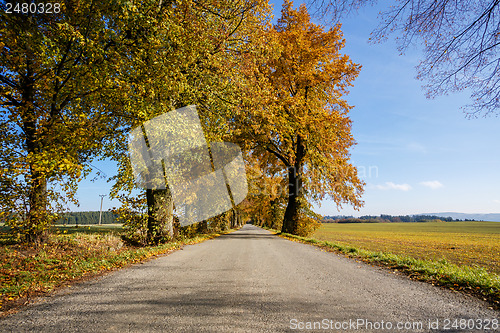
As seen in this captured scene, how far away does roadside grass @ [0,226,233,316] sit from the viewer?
4.11 m

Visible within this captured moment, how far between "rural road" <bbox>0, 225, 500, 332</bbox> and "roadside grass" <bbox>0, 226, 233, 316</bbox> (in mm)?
535

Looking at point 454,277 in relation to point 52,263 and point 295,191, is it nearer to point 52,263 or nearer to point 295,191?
point 52,263

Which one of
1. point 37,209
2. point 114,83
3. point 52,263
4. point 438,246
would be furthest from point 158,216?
point 438,246

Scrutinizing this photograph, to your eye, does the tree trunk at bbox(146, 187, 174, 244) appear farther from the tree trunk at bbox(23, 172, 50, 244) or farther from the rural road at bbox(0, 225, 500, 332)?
the rural road at bbox(0, 225, 500, 332)

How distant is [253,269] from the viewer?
6.03 metres

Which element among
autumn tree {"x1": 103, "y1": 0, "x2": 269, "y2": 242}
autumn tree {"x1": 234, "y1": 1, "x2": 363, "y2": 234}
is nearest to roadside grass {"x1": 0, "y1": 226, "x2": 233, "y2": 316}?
autumn tree {"x1": 103, "y1": 0, "x2": 269, "y2": 242}

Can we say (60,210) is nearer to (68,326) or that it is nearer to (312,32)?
(68,326)

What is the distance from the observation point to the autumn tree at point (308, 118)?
53.8 ft

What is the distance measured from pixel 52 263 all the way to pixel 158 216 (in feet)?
15.3

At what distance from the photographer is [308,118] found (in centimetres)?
1614

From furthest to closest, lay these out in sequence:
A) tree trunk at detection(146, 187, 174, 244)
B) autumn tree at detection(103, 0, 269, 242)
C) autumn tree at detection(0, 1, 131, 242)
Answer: tree trunk at detection(146, 187, 174, 244) < autumn tree at detection(103, 0, 269, 242) < autumn tree at detection(0, 1, 131, 242)

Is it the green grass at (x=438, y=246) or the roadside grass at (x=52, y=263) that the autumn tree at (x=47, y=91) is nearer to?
the roadside grass at (x=52, y=263)

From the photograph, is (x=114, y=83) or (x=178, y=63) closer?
(x=114, y=83)

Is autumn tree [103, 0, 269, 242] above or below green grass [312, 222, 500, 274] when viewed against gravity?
above
